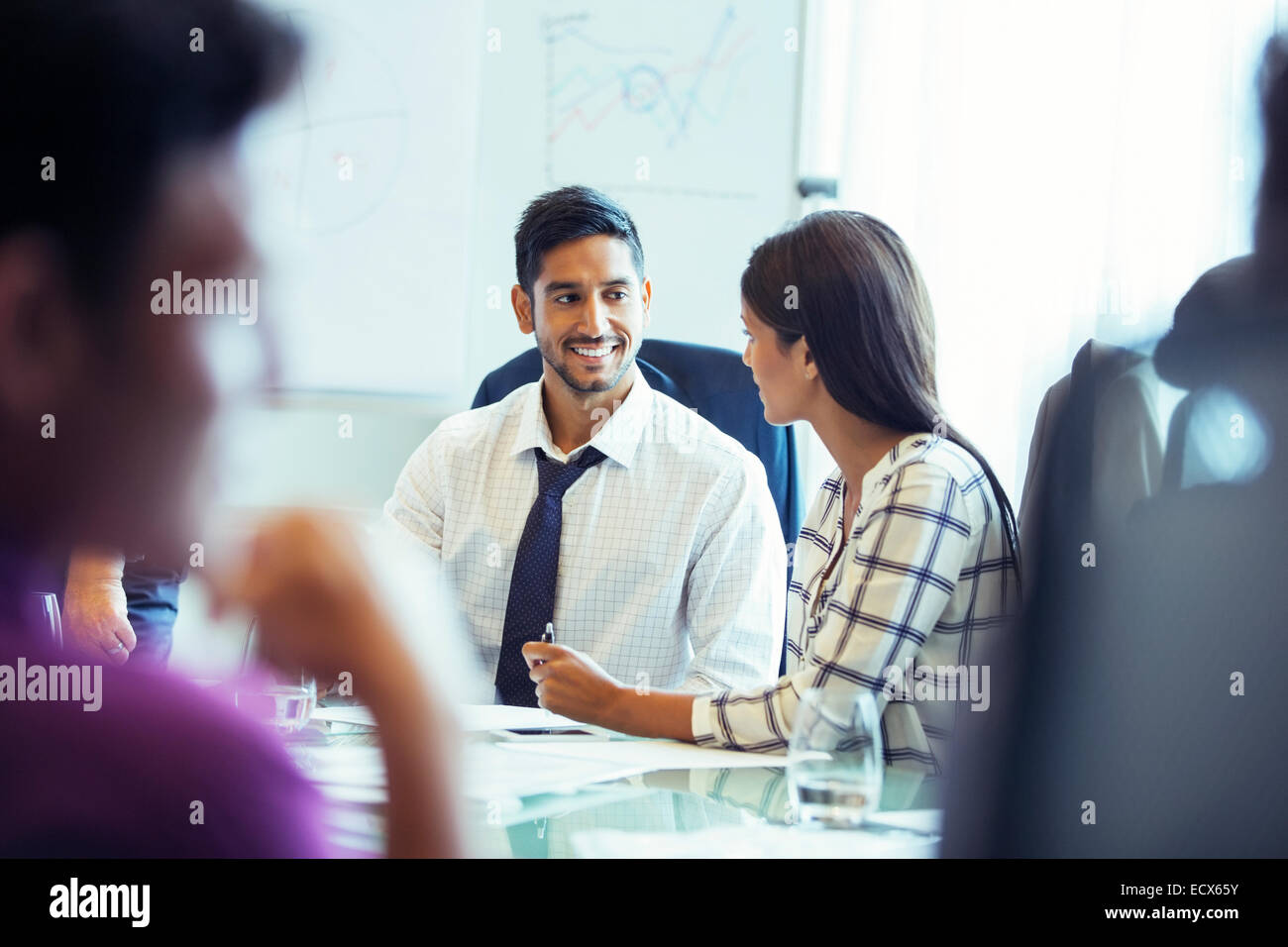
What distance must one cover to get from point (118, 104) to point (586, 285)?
140 cm

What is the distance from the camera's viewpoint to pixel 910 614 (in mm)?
1089

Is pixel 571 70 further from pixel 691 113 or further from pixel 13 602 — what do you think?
pixel 13 602

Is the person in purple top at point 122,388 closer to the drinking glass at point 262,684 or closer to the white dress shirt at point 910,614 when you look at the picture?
the drinking glass at point 262,684

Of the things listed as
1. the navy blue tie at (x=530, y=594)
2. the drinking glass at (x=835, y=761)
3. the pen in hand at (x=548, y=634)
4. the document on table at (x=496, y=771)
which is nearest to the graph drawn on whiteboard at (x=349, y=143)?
the navy blue tie at (x=530, y=594)

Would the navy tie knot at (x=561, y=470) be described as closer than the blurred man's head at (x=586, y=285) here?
Yes

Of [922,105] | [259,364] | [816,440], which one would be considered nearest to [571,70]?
[922,105]

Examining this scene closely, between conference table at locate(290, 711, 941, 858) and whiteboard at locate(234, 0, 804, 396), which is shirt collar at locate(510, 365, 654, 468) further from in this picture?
conference table at locate(290, 711, 941, 858)

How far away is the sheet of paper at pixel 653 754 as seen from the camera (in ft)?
3.19

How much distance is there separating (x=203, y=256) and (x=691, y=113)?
2164 millimetres

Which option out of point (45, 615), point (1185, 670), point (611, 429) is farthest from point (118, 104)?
point (611, 429)

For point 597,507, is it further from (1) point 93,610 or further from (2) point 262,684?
(2) point 262,684

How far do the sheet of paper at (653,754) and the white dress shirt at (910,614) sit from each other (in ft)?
0.08
